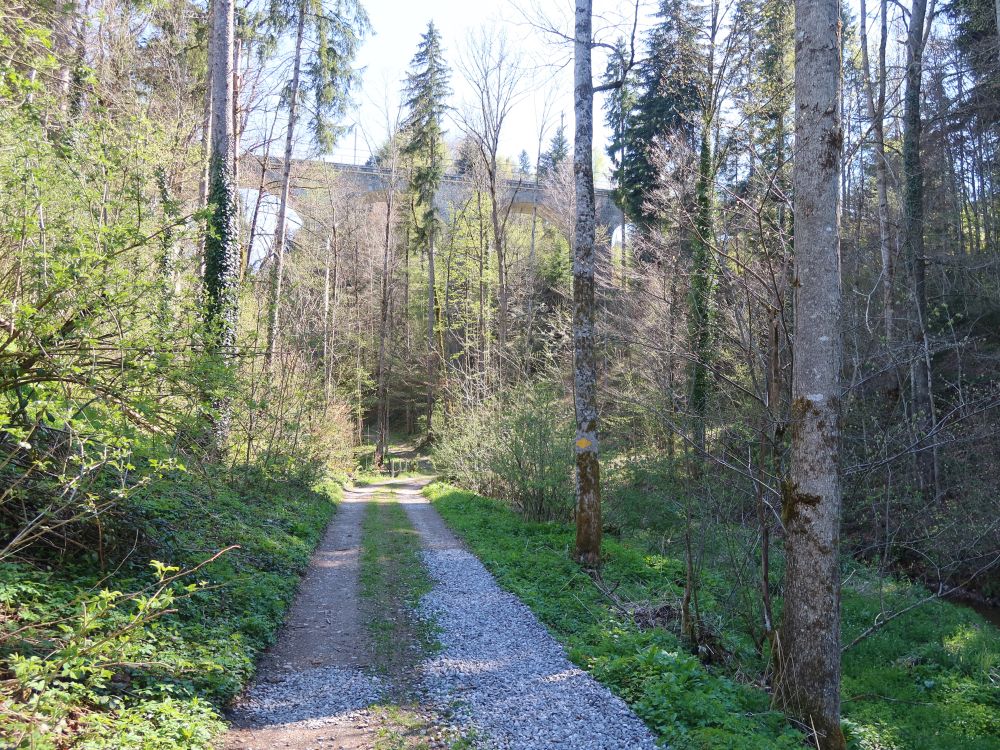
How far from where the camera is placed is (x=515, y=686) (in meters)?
5.24

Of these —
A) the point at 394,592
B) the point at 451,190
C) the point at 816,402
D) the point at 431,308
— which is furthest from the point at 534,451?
the point at 451,190

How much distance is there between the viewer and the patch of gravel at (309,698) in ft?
15.0

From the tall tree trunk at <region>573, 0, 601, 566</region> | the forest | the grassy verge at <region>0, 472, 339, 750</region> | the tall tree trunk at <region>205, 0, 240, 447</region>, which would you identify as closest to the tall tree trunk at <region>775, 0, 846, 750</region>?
the forest

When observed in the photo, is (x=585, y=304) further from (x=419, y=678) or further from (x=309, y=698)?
(x=309, y=698)

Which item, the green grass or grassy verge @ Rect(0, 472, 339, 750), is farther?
the green grass

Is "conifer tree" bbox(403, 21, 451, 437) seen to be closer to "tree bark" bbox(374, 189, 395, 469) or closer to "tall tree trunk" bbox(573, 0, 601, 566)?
"tree bark" bbox(374, 189, 395, 469)

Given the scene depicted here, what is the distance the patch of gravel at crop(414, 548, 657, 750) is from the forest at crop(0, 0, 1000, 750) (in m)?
0.04

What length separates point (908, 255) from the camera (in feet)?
48.6

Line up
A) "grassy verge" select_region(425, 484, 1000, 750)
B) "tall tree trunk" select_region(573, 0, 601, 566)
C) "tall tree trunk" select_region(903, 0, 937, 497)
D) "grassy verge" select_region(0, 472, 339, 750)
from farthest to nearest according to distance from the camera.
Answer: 1. "tall tree trunk" select_region(903, 0, 937, 497)
2. "tall tree trunk" select_region(573, 0, 601, 566)
3. "grassy verge" select_region(425, 484, 1000, 750)
4. "grassy verge" select_region(0, 472, 339, 750)

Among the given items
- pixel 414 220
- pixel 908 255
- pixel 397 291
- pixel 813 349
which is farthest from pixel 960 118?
pixel 397 291

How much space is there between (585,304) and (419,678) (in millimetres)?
5781

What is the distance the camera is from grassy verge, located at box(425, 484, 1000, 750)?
15.4ft

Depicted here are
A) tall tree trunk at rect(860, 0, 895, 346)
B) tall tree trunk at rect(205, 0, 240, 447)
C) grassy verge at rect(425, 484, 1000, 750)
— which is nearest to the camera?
grassy verge at rect(425, 484, 1000, 750)

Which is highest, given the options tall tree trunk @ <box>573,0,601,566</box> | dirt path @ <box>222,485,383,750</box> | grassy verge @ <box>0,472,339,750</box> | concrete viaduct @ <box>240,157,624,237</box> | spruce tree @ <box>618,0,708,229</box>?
concrete viaduct @ <box>240,157,624,237</box>
